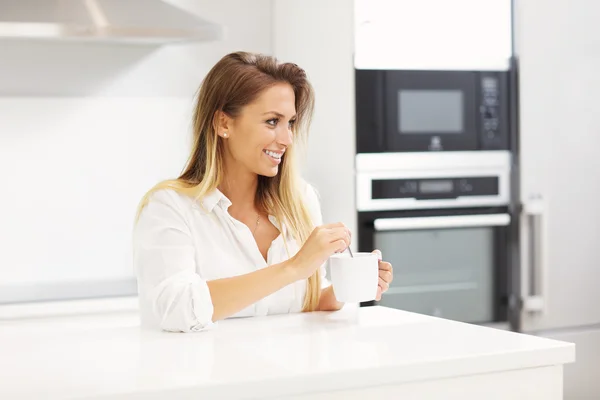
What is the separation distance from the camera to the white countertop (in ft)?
4.23

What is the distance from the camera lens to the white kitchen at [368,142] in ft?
9.55

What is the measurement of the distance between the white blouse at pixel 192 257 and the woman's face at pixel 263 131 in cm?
12

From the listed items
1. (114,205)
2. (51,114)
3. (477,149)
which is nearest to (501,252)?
(477,149)

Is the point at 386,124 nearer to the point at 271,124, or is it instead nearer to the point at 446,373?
the point at 271,124

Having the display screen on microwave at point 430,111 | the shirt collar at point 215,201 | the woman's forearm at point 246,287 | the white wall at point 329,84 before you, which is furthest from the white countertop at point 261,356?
the display screen on microwave at point 430,111

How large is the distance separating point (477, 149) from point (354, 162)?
1.61 ft

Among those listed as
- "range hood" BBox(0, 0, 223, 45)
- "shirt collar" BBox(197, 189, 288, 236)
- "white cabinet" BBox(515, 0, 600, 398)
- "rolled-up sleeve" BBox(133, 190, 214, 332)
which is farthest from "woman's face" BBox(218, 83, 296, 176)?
"white cabinet" BBox(515, 0, 600, 398)

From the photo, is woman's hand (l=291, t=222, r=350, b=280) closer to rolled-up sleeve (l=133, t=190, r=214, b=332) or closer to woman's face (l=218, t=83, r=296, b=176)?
rolled-up sleeve (l=133, t=190, r=214, b=332)

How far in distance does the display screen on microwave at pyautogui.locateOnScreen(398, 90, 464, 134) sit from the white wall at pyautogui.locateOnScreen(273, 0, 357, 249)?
0.23m

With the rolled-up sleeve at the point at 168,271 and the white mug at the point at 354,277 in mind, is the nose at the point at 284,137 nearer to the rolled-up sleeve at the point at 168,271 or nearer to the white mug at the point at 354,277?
the rolled-up sleeve at the point at 168,271

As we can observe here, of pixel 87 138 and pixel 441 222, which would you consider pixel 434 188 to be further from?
pixel 87 138

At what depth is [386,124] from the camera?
3.07 m

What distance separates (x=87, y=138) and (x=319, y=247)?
4.65 ft

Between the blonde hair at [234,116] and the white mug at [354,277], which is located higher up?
the blonde hair at [234,116]
